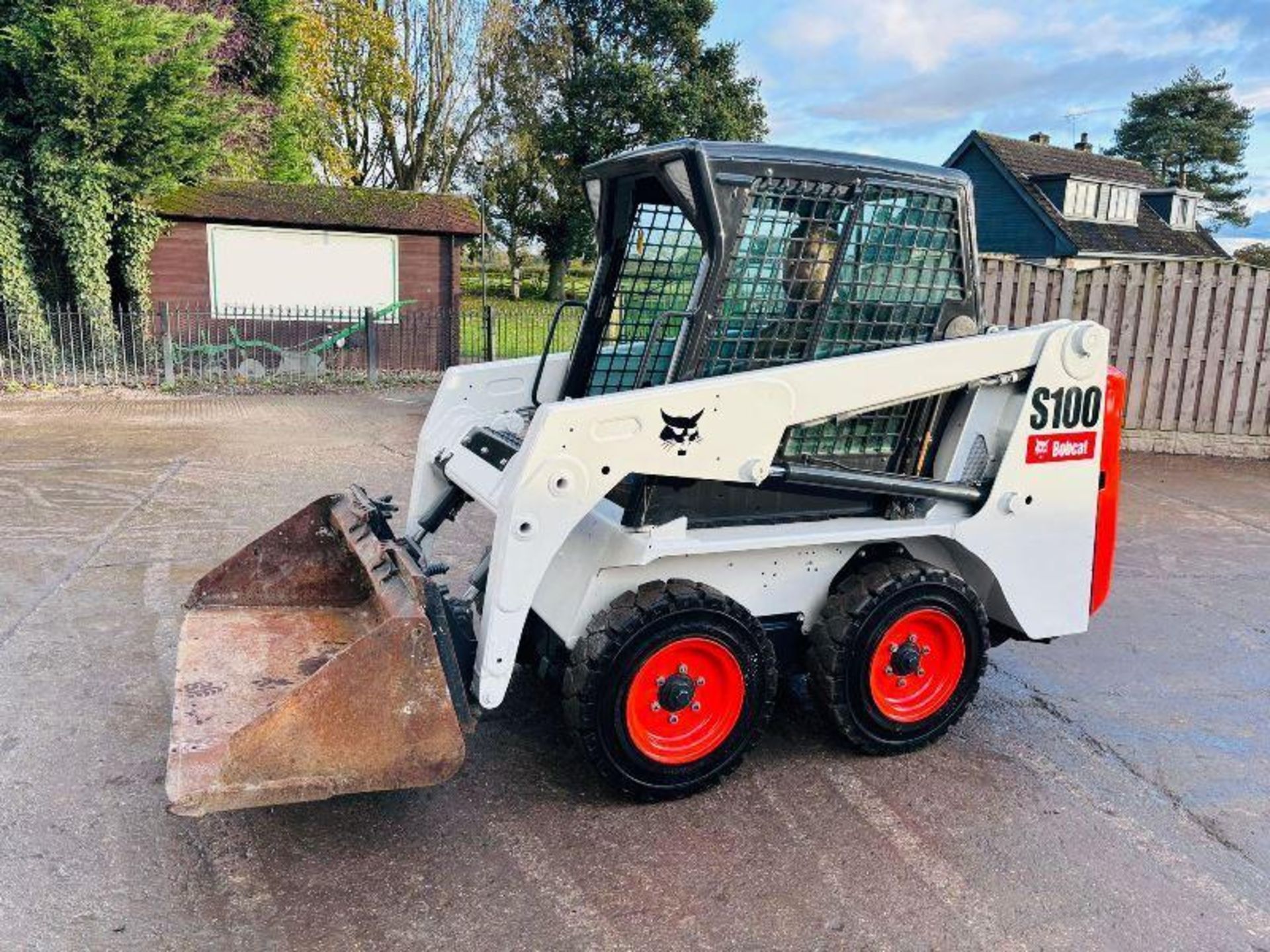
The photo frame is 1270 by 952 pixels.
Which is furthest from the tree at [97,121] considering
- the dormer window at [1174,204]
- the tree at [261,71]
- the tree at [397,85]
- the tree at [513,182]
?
the dormer window at [1174,204]

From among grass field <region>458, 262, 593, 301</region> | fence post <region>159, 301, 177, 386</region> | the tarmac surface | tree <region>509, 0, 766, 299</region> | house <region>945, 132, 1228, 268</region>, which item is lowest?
the tarmac surface

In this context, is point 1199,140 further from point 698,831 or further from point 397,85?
point 698,831

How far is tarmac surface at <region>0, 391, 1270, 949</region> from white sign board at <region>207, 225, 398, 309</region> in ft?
41.1

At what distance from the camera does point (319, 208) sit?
17.0m

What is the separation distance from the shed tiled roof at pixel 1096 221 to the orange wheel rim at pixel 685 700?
28.9 metres

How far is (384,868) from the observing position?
10.2ft

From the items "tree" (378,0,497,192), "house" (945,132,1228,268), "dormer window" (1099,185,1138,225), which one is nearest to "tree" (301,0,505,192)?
"tree" (378,0,497,192)

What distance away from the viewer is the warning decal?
3846 mm

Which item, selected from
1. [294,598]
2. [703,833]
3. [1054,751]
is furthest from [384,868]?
[1054,751]

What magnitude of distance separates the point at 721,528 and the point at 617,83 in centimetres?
2910

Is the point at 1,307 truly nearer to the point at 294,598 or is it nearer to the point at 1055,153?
the point at 294,598

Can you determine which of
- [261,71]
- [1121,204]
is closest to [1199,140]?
[1121,204]

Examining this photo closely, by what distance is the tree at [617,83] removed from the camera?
3027cm

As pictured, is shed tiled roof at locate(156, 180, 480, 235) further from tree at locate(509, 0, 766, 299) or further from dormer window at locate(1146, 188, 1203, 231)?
dormer window at locate(1146, 188, 1203, 231)
